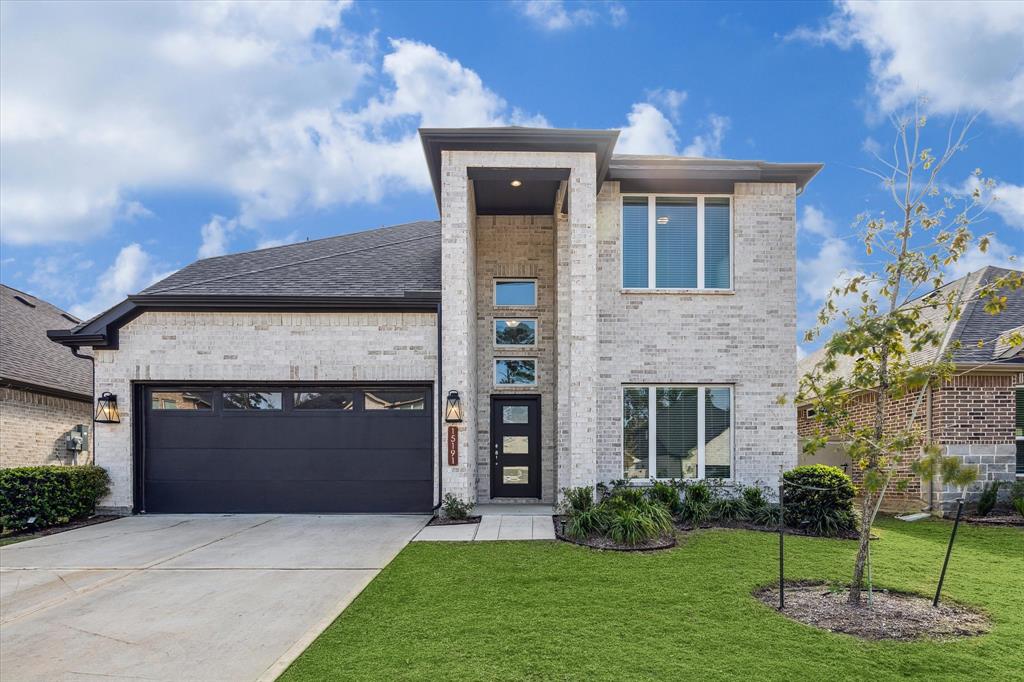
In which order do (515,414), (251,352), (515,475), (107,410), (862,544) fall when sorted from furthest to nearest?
(515,414)
(515,475)
(251,352)
(107,410)
(862,544)

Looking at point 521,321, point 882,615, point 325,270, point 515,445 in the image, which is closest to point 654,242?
point 521,321

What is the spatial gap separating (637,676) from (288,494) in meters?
8.64

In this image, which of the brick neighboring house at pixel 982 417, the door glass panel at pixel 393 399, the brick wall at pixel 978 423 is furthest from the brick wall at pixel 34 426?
the brick wall at pixel 978 423

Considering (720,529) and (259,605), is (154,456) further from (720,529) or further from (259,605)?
(720,529)

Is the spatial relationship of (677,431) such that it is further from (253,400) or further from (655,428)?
(253,400)

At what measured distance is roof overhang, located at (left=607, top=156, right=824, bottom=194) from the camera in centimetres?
1129

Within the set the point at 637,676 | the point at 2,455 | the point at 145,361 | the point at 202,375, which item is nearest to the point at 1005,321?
the point at 637,676

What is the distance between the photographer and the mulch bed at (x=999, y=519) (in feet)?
34.7

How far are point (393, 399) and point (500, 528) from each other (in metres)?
3.31

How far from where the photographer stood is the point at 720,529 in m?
9.49

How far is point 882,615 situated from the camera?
561 cm

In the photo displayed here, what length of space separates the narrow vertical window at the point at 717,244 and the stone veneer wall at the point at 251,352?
5.08 m

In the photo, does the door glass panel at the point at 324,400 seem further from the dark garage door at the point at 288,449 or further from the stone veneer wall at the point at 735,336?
the stone veneer wall at the point at 735,336

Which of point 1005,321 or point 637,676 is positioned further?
point 1005,321
